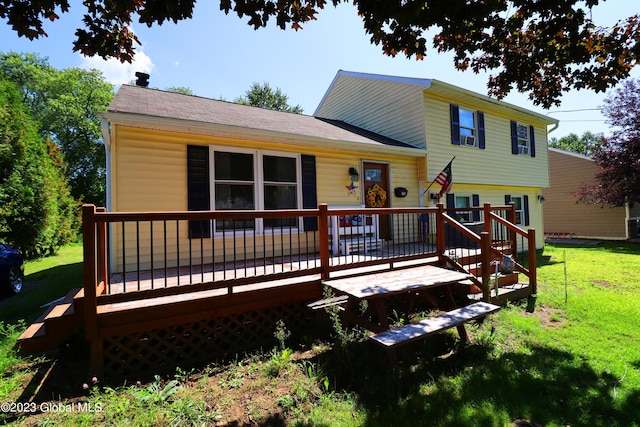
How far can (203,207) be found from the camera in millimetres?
5711

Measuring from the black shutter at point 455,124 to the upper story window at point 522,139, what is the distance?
11.1ft

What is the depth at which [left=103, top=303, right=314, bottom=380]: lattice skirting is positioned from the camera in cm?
321

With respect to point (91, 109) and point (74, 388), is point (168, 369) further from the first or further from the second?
point (91, 109)

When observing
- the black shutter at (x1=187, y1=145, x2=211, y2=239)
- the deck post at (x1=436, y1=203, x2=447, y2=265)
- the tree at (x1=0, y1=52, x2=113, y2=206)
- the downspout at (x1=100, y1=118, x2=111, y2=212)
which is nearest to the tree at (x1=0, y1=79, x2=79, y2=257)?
the downspout at (x1=100, y1=118, x2=111, y2=212)

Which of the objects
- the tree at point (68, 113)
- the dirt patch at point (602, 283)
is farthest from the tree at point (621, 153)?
the tree at point (68, 113)

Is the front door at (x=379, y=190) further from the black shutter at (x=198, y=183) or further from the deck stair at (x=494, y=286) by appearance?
the black shutter at (x=198, y=183)

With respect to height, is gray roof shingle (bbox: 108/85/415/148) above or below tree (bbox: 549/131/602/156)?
below

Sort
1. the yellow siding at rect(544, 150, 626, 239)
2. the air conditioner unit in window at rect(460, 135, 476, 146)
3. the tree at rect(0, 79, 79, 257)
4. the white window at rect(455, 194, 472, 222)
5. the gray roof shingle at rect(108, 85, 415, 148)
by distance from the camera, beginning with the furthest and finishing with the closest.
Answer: the yellow siding at rect(544, 150, 626, 239) < the white window at rect(455, 194, 472, 222) < the air conditioner unit in window at rect(460, 135, 476, 146) < the tree at rect(0, 79, 79, 257) < the gray roof shingle at rect(108, 85, 415, 148)

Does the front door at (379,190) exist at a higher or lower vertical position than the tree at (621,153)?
lower

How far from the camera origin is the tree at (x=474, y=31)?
122 inches

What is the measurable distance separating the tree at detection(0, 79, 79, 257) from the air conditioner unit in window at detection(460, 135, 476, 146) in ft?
44.7

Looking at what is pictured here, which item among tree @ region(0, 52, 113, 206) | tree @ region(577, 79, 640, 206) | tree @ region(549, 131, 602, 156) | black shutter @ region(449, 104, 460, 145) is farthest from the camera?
tree @ region(549, 131, 602, 156)

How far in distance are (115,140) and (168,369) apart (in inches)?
151

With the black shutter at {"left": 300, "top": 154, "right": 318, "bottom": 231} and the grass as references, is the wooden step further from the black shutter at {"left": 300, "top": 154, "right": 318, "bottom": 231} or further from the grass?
the black shutter at {"left": 300, "top": 154, "right": 318, "bottom": 231}
